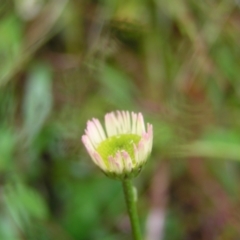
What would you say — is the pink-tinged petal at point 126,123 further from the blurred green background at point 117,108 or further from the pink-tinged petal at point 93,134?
the blurred green background at point 117,108

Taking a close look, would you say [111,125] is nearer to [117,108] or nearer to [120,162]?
[120,162]

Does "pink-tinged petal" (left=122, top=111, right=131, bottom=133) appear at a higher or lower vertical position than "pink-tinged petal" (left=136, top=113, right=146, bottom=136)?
higher

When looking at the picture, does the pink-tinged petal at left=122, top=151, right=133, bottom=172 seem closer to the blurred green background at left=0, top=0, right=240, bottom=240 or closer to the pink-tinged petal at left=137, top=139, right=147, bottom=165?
the pink-tinged petal at left=137, top=139, right=147, bottom=165

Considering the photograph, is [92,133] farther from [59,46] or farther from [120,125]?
[59,46]

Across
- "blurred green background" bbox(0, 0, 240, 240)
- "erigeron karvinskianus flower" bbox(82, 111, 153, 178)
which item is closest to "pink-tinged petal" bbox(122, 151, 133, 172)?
"erigeron karvinskianus flower" bbox(82, 111, 153, 178)

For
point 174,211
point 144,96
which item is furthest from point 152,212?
point 144,96

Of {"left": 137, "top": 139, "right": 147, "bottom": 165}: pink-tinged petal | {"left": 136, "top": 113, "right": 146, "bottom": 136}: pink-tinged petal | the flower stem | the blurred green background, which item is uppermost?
the blurred green background
